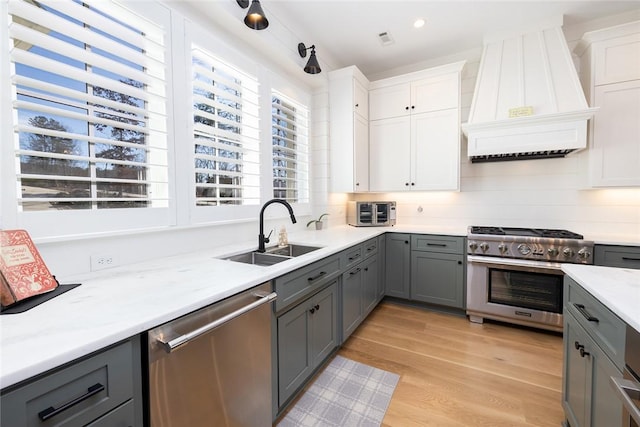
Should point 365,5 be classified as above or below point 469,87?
above

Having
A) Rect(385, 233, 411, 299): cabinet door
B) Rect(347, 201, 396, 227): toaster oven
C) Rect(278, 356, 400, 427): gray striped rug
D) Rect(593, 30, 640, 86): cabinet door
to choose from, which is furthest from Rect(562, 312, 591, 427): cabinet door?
Rect(593, 30, 640, 86): cabinet door

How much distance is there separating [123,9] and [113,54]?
25 cm

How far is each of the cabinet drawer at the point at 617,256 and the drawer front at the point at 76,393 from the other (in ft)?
10.9

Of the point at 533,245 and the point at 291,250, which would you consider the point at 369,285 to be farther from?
the point at 533,245

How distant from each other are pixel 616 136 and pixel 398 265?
89.0 inches

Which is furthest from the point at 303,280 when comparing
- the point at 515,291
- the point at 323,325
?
the point at 515,291

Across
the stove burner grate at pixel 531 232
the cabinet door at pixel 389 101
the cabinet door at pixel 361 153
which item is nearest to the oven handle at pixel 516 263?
the stove burner grate at pixel 531 232

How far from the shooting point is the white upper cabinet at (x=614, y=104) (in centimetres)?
236

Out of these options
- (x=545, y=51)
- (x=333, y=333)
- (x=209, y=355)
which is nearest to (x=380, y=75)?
(x=545, y=51)

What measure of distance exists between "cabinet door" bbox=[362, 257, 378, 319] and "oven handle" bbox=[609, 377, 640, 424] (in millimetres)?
1772

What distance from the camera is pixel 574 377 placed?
131 cm

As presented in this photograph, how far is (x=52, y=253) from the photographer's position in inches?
49.8

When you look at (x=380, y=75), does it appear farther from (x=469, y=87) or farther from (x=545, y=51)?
(x=545, y=51)

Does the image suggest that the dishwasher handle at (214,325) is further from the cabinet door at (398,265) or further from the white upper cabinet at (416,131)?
the white upper cabinet at (416,131)
